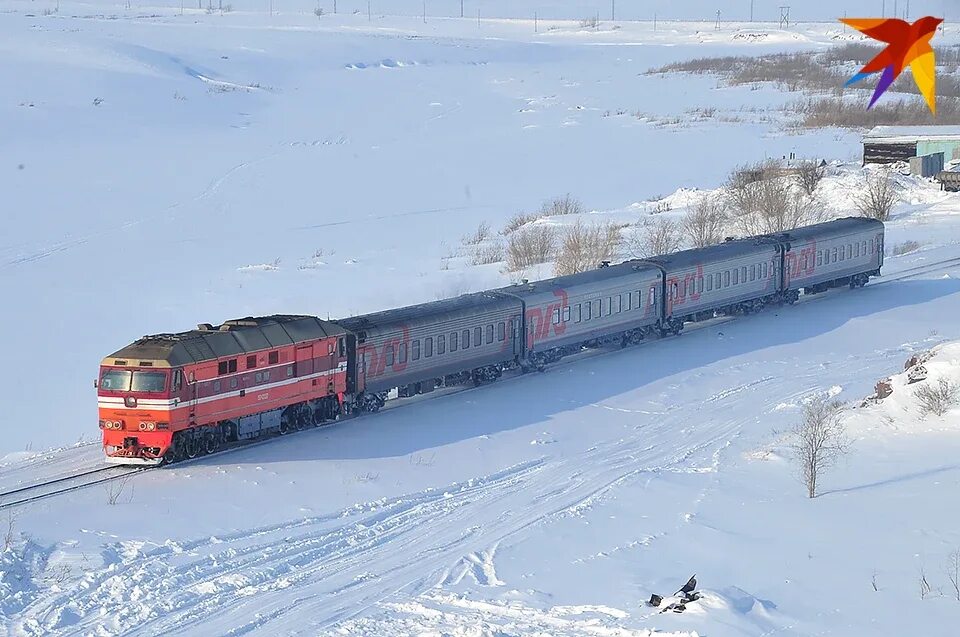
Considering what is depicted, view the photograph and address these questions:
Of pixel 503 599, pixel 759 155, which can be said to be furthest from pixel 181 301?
pixel 759 155

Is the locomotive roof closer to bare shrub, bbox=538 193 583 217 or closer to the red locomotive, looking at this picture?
the red locomotive

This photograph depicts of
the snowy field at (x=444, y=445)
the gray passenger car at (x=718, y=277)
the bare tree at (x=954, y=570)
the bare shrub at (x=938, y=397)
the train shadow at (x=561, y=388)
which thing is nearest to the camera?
the bare tree at (x=954, y=570)

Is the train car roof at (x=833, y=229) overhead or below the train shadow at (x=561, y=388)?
overhead

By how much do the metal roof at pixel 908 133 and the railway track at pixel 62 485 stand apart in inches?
2628

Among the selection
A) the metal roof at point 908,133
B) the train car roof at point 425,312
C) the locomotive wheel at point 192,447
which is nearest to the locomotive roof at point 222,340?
the train car roof at point 425,312

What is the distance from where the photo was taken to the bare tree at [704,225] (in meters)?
55.8

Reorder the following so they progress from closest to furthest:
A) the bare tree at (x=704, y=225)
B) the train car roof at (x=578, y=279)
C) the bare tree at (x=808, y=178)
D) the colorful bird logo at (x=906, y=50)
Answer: the colorful bird logo at (x=906, y=50), the train car roof at (x=578, y=279), the bare tree at (x=704, y=225), the bare tree at (x=808, y=178)

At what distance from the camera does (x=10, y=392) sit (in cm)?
3466

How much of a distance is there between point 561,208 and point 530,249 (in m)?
13.0

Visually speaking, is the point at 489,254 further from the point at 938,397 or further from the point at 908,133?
the point at 908,133

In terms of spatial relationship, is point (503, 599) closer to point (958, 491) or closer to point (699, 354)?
point (958, 491)

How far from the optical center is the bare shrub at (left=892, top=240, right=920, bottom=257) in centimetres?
5750

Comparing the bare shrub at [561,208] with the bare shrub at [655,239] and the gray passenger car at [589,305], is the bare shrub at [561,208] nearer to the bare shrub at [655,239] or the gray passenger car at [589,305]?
the bare shrub at [655,239]

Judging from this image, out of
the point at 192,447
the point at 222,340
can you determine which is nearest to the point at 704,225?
the point at 222,340
